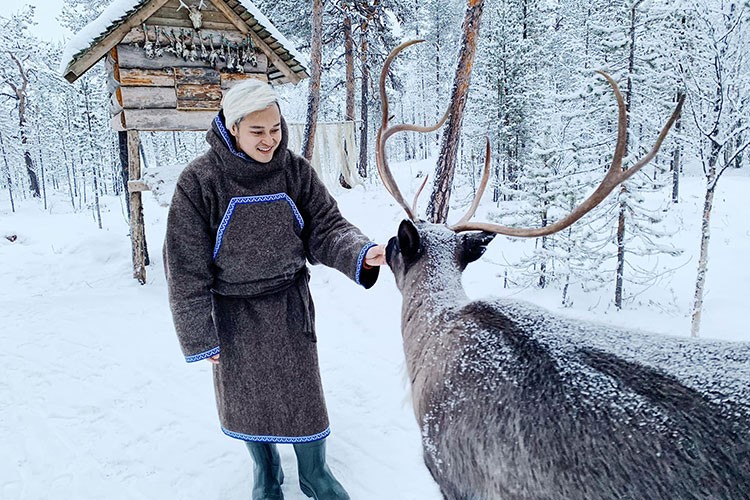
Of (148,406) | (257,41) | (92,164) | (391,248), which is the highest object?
(257,41)

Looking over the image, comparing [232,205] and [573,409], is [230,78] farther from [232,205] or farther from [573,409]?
[573,409]

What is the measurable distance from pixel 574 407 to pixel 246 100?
1872mm

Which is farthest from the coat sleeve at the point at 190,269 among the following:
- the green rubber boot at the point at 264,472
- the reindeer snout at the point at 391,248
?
the reindeer snout at the point at 391,248

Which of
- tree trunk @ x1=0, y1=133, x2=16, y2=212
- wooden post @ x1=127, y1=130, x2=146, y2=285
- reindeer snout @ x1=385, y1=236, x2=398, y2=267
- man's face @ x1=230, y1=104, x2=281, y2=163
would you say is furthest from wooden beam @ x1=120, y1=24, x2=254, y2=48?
tree trunk @ x1=0, y1=133, x2=16, y2=212

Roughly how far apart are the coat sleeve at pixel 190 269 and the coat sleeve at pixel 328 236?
1.94 ft

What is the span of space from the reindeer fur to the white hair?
131cm

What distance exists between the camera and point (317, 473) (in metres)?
2.73

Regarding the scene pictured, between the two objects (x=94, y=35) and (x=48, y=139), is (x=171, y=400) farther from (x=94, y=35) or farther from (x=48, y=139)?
(x=48, y=139)

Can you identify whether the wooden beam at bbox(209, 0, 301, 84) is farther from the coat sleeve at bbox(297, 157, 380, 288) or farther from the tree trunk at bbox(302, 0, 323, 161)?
the coat sleeve at bbox(297, 157, 380, 288)

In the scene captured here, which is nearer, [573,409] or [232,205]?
[573,409]

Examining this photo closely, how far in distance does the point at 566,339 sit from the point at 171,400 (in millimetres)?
3748

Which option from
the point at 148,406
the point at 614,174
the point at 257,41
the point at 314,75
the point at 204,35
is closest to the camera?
the point at 614,174

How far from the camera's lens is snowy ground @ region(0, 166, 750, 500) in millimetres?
3090

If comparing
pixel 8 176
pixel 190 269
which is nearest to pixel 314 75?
pixel 190 269
